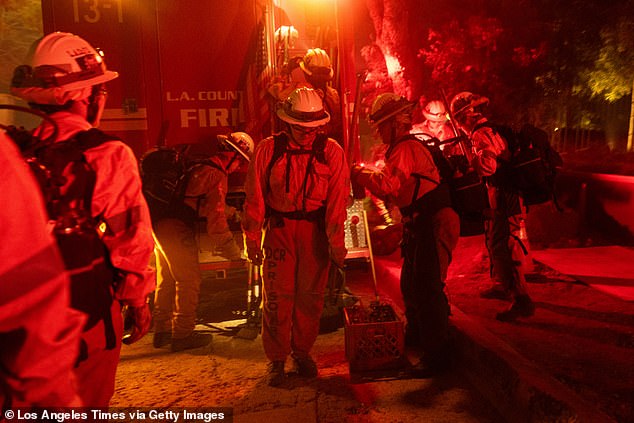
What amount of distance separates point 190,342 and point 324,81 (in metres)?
3.07

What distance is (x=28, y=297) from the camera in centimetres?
122

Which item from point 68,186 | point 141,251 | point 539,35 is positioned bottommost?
point 141,251

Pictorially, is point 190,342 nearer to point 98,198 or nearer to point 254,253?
point 254,253

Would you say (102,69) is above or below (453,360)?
above

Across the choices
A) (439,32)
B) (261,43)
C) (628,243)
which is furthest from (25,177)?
(439,32)

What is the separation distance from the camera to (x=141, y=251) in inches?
88.1

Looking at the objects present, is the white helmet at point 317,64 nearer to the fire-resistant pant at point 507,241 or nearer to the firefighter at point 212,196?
the firefighter at point 212,196

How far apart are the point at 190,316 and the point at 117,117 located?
2.68m

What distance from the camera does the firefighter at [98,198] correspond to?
2.09 metres

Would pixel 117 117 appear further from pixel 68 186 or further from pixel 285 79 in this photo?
pixel 68 186

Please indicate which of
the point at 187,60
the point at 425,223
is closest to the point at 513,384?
the point at 425,223

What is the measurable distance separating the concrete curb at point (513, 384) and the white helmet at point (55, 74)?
9.75ft

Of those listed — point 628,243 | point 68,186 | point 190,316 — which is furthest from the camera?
point 628,243

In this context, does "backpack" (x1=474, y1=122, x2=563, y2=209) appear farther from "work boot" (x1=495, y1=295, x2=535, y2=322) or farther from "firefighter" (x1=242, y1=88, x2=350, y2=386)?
"firefighter" (x1=242, y1=88, x2=350, y2=386)
